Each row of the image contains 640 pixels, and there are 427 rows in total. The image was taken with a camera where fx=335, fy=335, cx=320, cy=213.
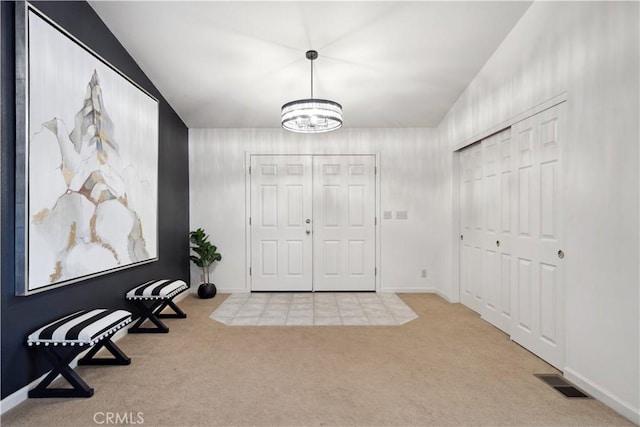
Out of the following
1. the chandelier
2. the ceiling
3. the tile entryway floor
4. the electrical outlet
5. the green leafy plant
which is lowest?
the tile entryway floor

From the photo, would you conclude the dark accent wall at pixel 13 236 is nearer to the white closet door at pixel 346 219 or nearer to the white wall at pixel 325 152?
the white wall at pixel 325 152

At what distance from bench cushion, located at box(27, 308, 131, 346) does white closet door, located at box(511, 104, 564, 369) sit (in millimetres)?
3295

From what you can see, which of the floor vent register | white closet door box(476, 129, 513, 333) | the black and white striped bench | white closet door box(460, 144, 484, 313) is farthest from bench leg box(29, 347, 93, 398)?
white closet door box(460, 144, 484, 313)

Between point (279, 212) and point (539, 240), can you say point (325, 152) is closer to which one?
point (279, 212)

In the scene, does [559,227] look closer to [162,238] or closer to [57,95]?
[57,95]

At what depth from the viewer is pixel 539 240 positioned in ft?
9.24

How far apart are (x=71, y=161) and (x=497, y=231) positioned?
388cm

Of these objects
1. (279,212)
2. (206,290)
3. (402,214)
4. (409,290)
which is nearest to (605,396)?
(409,290)

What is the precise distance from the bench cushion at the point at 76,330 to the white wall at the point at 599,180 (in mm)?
3255

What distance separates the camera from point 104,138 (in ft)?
9.35

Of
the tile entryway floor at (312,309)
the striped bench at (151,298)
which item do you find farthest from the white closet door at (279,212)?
the striped bench at (151,298)

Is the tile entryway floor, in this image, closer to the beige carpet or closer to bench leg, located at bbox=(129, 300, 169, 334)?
the beige carpet

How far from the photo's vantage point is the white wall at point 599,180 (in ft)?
6.44

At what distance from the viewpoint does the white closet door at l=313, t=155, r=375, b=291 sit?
5.20m
